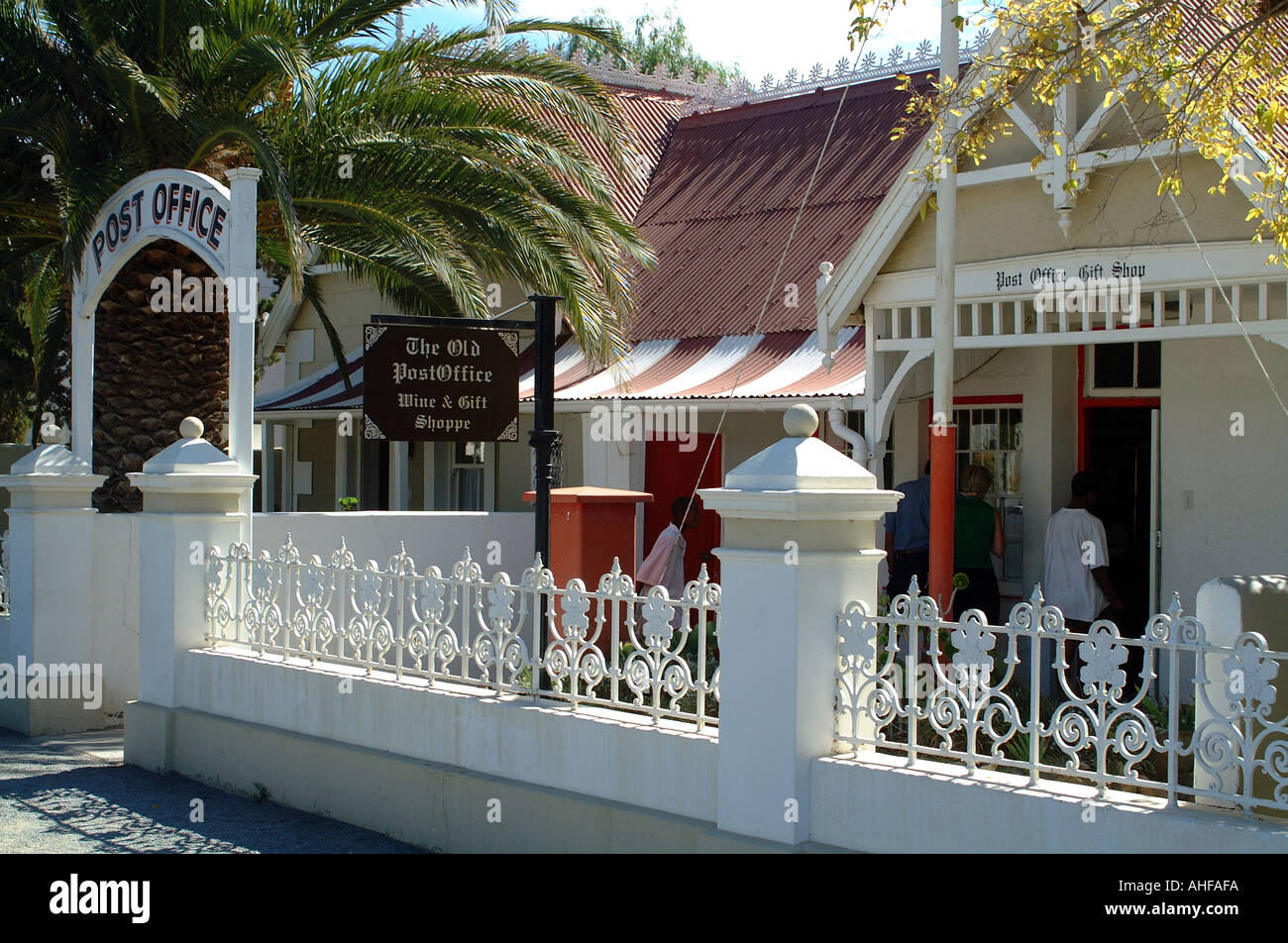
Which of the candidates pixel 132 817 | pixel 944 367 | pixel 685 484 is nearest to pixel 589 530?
pixel 944 367

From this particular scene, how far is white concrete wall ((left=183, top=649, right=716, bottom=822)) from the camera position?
5496 mm

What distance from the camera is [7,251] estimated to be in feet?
36.8

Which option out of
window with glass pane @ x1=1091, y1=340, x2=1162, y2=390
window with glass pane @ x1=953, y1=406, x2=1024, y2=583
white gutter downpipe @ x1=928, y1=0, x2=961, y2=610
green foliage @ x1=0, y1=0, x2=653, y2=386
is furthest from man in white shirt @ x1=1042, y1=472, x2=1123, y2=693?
green foliage @ x1=0, y1=0, x2=653, y2=386

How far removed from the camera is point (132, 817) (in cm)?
707

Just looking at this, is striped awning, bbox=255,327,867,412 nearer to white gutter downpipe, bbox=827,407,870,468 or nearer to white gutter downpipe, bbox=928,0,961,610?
white gutter downpipe, bbox=827,407,870,468

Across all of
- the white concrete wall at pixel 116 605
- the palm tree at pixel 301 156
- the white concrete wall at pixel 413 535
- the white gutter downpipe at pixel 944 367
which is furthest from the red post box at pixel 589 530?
the white concrete wall at pixel 116 605

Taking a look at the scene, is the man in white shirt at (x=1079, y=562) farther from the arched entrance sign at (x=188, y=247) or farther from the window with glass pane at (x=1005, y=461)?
the arched entrance sign at (x=188, y=247)

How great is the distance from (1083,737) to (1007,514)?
676 centimetres

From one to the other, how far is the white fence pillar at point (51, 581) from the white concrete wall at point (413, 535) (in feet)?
3.94

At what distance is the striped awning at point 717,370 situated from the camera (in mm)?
11336

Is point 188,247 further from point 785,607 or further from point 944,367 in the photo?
point 785,607

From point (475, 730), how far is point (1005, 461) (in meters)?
6.04

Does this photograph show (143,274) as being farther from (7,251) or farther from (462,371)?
(462,371)
